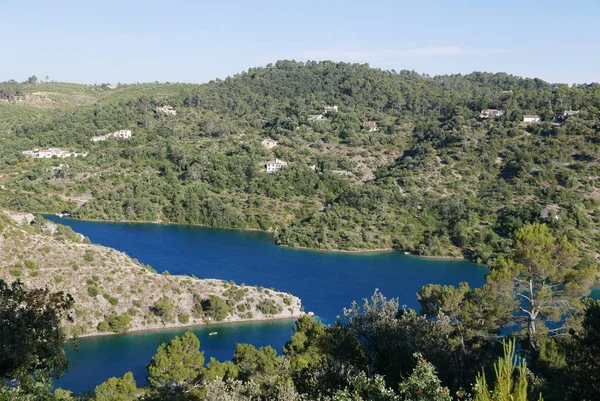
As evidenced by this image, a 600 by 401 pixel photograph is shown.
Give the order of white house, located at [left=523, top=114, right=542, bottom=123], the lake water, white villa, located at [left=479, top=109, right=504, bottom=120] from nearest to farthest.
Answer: the lake water, white house, located at [left=523, top=114, right=542, bottom=123], white villa, located at [left=479, top=109, right=504, bottom=120]

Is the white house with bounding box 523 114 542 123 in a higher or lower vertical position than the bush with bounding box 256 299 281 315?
higher

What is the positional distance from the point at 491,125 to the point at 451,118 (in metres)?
10.9

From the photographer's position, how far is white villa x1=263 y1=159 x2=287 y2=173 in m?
80.8

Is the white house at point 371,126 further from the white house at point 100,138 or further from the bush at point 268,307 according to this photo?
the bush at point 268,307

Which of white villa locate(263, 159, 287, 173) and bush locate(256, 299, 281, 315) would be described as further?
white villa locate(263, 159, 287, 173)

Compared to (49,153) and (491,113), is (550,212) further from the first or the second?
(49,153)

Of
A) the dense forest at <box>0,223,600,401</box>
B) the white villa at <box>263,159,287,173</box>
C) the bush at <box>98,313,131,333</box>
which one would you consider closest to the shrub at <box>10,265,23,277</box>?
the bush at <box>98,313,131,333</box>

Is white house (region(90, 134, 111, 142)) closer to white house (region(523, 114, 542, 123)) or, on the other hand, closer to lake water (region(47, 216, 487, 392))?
lake water (region(47, 216, 487, 392))

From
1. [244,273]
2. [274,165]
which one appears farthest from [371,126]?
[244,273]

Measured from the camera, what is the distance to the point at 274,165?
81250 mm

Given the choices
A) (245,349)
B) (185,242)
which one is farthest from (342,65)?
(245,349)

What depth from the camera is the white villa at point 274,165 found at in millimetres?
80819

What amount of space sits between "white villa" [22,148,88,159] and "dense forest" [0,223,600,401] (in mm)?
71933

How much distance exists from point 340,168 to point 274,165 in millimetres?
11041
